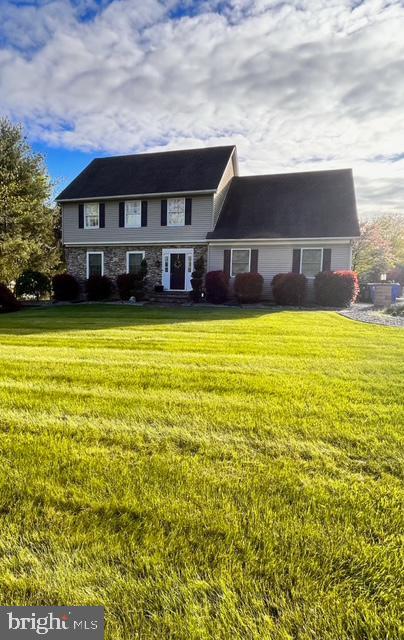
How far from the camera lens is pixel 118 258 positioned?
1753 cm

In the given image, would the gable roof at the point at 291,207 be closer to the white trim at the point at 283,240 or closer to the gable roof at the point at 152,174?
the white trim at the point at 283,240

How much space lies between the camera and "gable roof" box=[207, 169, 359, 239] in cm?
1481

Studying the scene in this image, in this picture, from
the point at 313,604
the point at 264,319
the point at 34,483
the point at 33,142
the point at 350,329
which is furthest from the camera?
the point at 33,142

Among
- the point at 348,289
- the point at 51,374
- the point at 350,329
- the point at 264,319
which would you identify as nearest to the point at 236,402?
the point at 51,374

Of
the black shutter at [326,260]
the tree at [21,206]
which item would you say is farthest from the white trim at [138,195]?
the black shutter at [326,260]

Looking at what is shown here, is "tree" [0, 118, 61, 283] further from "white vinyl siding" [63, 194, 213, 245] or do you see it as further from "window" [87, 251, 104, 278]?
"window" [87, 251, 104, 278]

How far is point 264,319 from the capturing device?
9.80 m

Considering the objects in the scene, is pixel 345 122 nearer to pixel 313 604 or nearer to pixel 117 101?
pixel 117 101

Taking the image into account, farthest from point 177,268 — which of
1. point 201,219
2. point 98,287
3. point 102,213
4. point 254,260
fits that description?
point 102,213

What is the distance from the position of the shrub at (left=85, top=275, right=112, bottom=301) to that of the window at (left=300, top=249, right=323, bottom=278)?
31.7 feet

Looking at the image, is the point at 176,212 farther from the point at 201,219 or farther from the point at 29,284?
the point at 29,284

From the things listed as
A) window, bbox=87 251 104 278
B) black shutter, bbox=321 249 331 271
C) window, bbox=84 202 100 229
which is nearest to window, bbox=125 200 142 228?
window, bbox=84 202 100 229

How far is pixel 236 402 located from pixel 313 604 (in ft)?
6.55

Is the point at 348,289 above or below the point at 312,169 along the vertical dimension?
below
